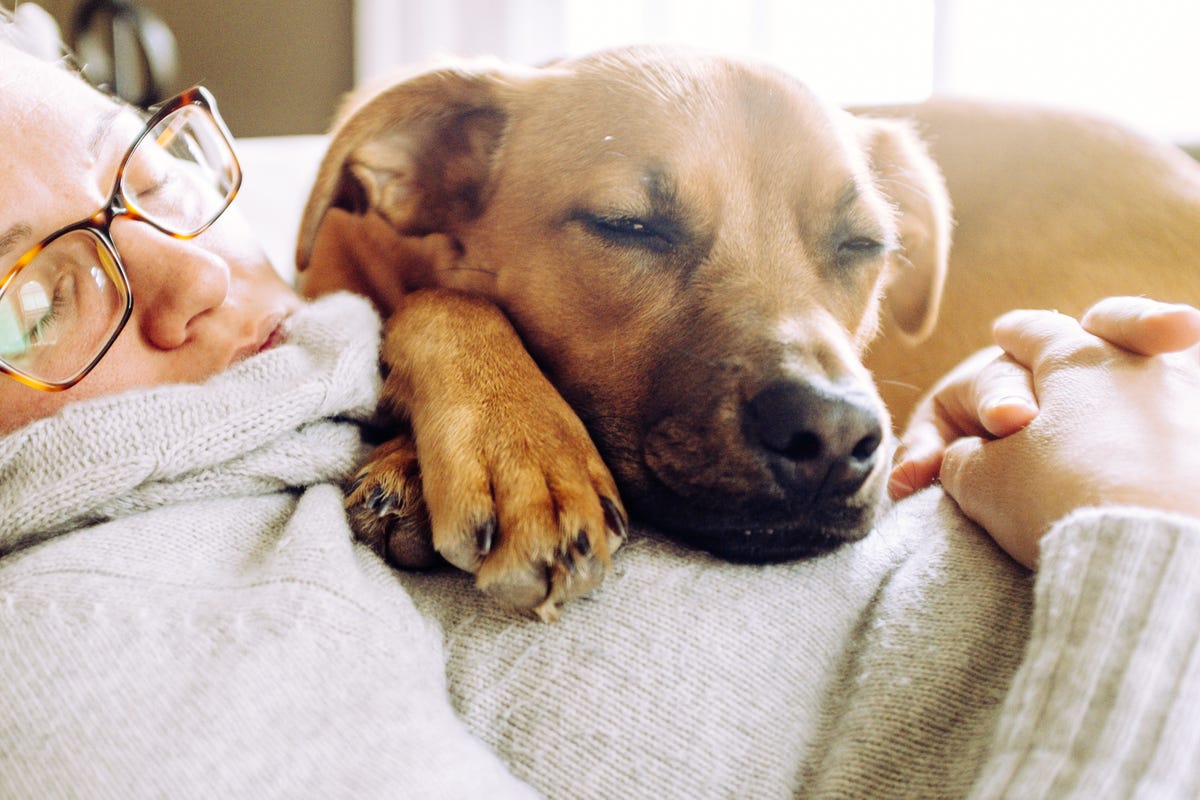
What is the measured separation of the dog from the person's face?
22 centimetres

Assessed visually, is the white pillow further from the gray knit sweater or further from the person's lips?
the gray knit sweater

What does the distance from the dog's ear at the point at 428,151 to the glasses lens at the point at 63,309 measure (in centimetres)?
42

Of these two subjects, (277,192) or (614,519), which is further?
(277,192)

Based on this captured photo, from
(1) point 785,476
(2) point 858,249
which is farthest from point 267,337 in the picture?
(2) point 858,249

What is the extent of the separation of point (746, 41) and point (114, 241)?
3.34 metres

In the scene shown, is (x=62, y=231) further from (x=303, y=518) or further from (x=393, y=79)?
(x=393, y=79)

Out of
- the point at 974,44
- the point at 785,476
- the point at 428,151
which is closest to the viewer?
the point at 785,476

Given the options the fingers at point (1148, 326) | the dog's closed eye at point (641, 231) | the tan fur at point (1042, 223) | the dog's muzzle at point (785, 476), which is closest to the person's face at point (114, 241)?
the dog's closed eye at point (641, 231)

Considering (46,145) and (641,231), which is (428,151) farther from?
(46,145)

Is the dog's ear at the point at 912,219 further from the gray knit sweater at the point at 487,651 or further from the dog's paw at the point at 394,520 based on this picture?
the dog's paw at the point at 394,520

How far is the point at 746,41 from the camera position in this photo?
3.87m

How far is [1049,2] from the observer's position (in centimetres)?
321

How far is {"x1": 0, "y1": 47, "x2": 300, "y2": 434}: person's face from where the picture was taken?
1.06 metres

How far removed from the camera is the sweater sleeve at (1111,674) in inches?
23.9
